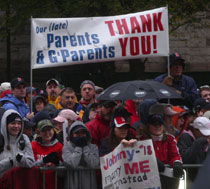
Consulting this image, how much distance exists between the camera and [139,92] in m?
8.78

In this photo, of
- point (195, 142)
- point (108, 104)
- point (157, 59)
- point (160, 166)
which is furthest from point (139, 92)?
point (157, 59)

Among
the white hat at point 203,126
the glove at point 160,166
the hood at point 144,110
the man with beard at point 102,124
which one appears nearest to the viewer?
the glove at point 160,166

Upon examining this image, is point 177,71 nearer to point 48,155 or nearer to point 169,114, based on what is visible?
point 169,114

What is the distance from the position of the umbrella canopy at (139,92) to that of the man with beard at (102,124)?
455 millimetres

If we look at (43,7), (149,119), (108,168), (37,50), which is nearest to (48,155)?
(108,168)

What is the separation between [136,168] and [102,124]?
126cm

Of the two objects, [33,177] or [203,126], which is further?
[203,126]

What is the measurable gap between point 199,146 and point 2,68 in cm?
2045

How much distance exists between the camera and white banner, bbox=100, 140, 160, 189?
692cm

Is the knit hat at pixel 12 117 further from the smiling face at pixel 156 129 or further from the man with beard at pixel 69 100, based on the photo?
the man with beard at pixel 69 100

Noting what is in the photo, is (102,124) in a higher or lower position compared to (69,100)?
lower

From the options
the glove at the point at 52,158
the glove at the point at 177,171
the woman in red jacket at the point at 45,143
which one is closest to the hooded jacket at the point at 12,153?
the glove at the point at 52,158

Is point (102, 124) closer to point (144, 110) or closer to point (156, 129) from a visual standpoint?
point (144, 110)

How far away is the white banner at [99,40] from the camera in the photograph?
33.1 ft
